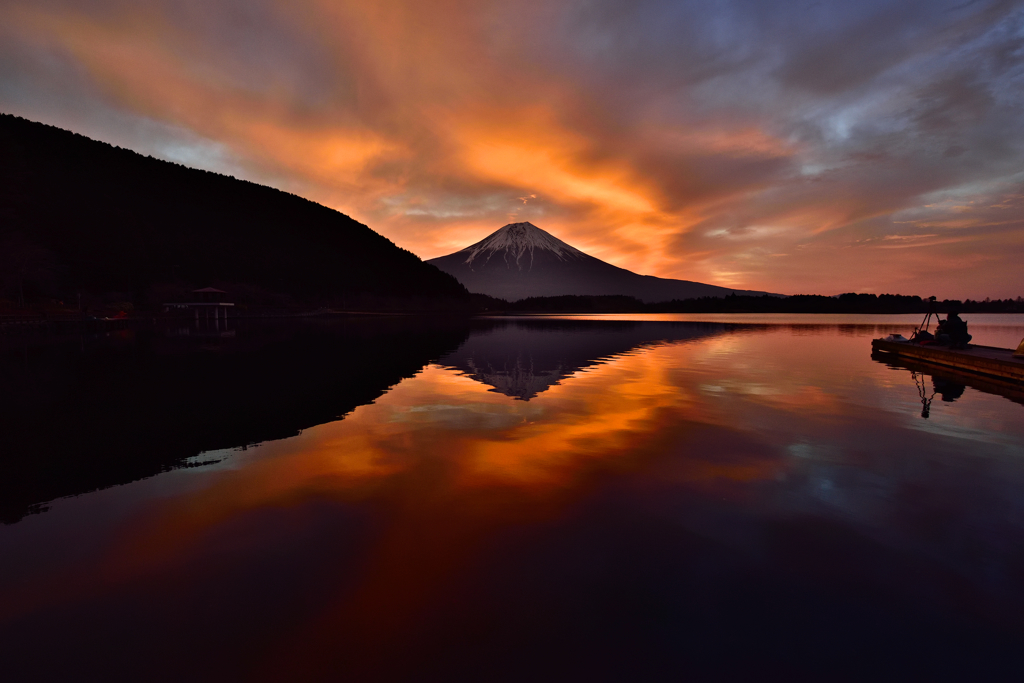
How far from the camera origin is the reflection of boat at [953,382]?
673 inches

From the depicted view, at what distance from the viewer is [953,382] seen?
20172 mm

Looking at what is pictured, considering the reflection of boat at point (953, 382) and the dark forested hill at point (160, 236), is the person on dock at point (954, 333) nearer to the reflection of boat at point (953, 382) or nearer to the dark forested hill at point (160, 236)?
the reflection of boat at point (953, 382)

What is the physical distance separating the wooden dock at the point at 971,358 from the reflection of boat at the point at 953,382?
25 cm

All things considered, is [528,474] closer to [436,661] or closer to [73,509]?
[436,661]

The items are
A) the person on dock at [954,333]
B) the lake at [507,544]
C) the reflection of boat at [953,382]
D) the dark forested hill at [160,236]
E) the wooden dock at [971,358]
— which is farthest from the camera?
the dark forested hill at [160,236]

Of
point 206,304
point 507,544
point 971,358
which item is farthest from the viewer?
point 206,304

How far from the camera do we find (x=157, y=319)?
78.6 metres

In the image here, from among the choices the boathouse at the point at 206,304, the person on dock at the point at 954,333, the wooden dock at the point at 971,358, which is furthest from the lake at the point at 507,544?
the boathouse at the point at 206,304

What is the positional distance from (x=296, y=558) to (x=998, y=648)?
7380 mm

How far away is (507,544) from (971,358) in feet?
94.6

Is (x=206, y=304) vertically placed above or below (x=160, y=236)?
below

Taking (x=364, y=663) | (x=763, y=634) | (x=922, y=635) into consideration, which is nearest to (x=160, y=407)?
(x=364, y=663)

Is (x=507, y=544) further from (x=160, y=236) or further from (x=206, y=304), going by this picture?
(x=160, y=236)

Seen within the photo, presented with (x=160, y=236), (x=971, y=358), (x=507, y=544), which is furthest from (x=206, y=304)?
(x=971, y=358)
